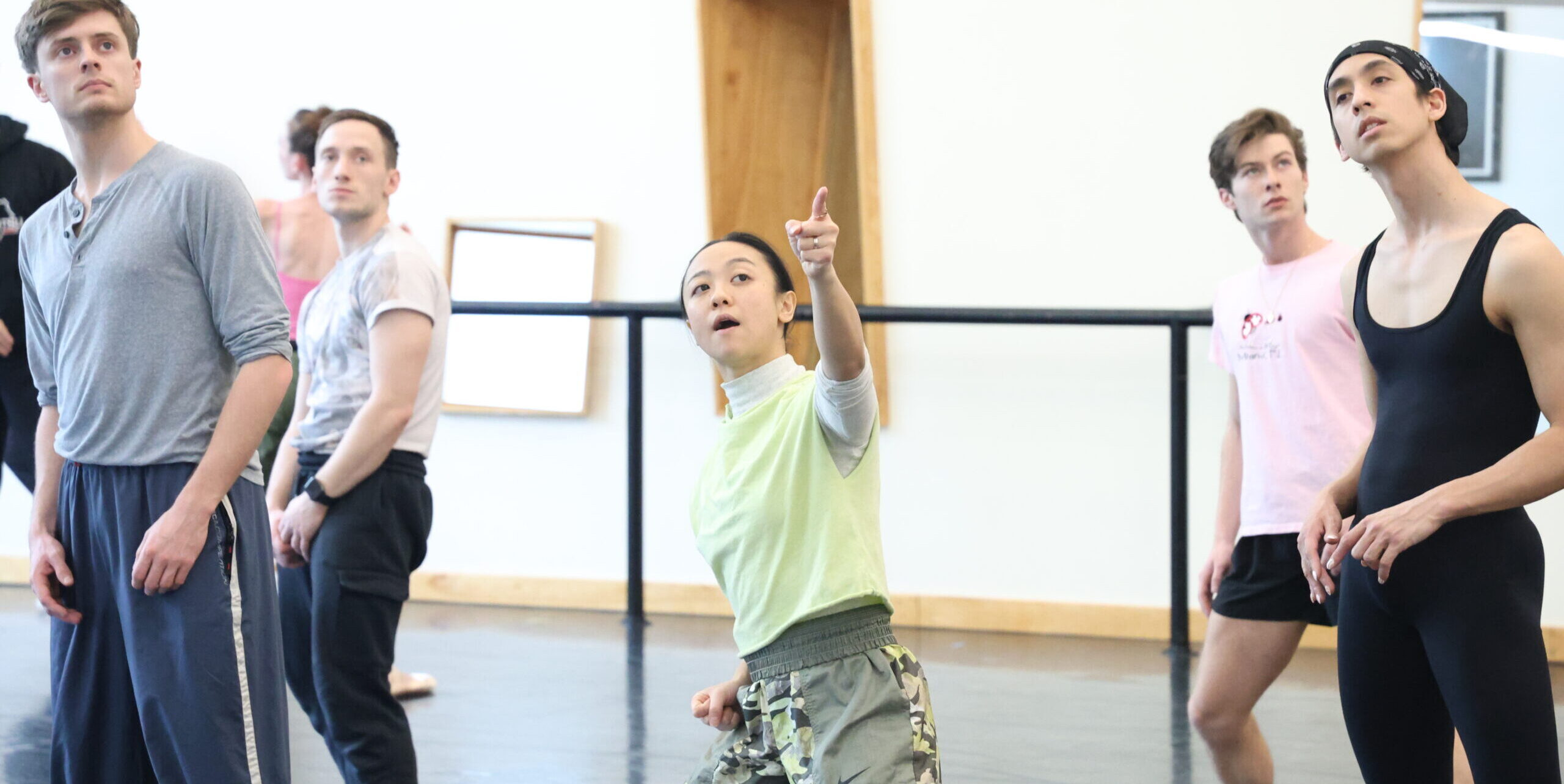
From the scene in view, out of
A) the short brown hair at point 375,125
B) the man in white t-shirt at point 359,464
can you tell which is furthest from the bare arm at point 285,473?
the short brown hair at point 375,125

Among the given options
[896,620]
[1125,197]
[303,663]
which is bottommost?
[896,620]

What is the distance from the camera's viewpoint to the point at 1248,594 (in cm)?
225

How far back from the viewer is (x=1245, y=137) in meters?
2.34

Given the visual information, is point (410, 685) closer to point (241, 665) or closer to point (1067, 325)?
point (241, 665)

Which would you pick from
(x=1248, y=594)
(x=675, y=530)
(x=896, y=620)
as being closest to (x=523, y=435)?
(x=675, y=530)

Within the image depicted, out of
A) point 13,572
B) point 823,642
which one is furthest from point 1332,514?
point 13,572

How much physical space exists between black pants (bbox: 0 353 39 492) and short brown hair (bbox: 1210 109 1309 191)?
9.00 ft

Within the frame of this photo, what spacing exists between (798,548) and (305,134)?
248 cm

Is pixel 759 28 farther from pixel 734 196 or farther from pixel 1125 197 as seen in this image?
pixel 1125 197

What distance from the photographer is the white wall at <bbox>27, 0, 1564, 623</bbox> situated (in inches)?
163

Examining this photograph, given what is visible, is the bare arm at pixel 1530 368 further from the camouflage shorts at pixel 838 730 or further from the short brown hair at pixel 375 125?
the short brown hair at pixel 375 125

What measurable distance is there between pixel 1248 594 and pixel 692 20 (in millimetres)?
2999

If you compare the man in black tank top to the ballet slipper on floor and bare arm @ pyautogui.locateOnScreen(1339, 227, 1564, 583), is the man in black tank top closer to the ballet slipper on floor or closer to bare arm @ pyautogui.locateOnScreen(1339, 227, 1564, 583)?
bare arm @ pyautogui.locateOnScreen(1339, 227, 1564, 583)

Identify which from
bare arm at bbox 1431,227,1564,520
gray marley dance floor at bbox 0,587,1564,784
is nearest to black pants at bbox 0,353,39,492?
gray marley dance floor at bbox 0,587,1564,784
